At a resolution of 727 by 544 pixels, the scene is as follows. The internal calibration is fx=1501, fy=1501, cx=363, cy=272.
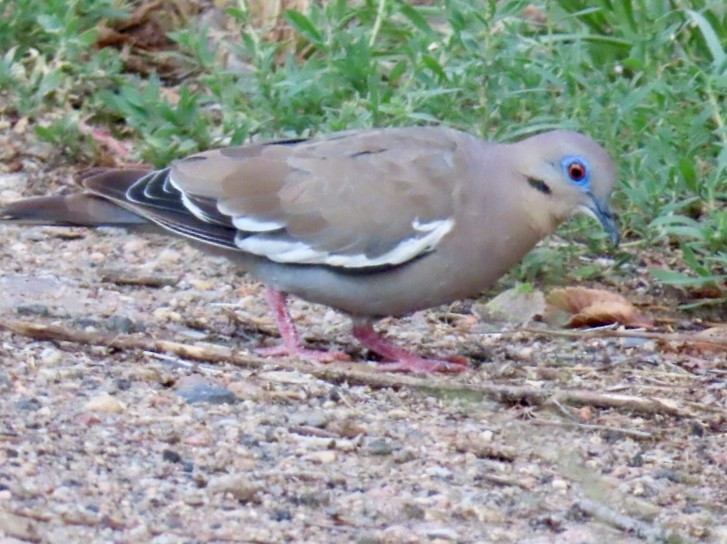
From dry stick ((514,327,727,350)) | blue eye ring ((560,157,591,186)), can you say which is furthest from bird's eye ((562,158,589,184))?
dry stick ((514,327,727,350))

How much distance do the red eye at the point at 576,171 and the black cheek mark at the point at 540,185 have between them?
0.08 meters

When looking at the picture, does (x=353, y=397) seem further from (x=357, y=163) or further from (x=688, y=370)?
(x=688, y=370)

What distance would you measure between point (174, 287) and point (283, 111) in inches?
35.4

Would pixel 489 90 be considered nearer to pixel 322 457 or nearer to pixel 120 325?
pixel 120 325

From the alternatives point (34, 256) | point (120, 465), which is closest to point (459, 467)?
point (120, 465)

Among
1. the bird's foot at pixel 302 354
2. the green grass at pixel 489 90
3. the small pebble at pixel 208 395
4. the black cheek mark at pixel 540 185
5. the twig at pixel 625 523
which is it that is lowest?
the twig at pixel 625 523

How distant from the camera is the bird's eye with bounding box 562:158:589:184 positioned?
14.4 feet

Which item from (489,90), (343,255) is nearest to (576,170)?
(343,255)

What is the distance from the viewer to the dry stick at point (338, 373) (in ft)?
13.0

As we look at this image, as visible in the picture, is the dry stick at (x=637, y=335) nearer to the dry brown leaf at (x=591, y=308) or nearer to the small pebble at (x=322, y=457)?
the dry brown leaf at (x=591, y=308)

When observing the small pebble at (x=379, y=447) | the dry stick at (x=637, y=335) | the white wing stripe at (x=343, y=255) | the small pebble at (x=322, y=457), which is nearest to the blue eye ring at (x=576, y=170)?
the white wing stripe at (x=343, y=255)

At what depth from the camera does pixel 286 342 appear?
445 cm

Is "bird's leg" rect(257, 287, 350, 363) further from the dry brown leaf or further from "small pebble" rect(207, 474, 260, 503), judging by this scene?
"small pebble" rect(207, 474, 260, 503)

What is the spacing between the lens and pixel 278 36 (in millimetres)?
7070
